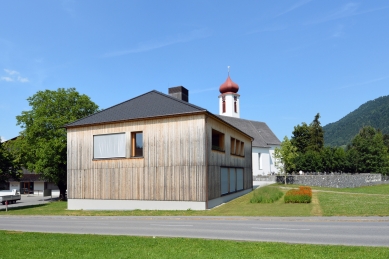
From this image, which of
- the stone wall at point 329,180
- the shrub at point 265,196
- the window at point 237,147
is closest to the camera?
the shrub at point 265,196

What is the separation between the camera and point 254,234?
42.0 ft

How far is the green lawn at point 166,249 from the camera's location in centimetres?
904

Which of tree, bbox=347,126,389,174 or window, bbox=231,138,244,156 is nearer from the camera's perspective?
window, bbox=231,138,244,156

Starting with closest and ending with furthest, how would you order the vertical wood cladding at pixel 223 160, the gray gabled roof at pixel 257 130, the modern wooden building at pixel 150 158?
the modern wooden building at pixel 150 158
the vertical wood cladding at pixel 223 160
the gray gabled roof at pixel 257 130

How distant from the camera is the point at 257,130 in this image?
66.9 meters

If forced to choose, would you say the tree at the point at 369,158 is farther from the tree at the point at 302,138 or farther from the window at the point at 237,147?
the window at the point at 237,147

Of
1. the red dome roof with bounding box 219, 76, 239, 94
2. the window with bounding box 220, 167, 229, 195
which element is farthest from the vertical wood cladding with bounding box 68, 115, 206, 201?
the red dome roof with bounding box 219, 76, 239, 94

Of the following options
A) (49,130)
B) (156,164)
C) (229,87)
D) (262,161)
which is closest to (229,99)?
(229,87)

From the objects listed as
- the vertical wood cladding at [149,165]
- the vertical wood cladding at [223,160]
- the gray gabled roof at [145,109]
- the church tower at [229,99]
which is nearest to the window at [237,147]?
the vertical wood cladding at [223,160]

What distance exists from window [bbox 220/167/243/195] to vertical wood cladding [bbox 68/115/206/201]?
4.55 meters

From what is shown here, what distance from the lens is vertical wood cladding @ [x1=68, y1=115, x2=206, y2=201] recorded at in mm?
24672

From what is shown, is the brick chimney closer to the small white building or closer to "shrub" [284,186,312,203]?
"shrub" [284,186,312,203]

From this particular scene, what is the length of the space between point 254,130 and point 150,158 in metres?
42.3

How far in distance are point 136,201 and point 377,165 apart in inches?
2235
